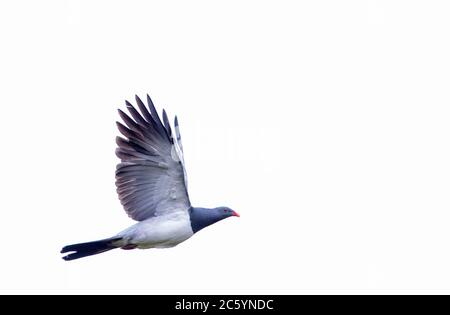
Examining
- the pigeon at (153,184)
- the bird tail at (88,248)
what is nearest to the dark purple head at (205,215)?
the pigeon at (153,184)

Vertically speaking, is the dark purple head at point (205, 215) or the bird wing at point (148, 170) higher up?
the bird wing at point (148, 170)

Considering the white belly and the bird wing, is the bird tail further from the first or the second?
the bird wing

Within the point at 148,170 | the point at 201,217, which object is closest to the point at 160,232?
the point at 201,217

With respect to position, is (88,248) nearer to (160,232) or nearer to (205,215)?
(160,232)

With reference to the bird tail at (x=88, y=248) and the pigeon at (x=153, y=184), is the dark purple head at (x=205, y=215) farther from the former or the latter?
the bird tail at (x=88, y=248)

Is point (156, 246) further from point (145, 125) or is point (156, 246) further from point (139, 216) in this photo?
point (145, 125)

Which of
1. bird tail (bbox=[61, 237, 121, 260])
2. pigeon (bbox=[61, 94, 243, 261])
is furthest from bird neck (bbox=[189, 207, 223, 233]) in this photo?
bird tail (bbox=[61, 237, 121, 260])

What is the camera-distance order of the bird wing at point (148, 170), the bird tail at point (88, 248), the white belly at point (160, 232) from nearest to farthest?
1. the bird tail at point (88, 248)
2. the white belly at point (160, 232)
3. the bird wing at point (148, 170)
